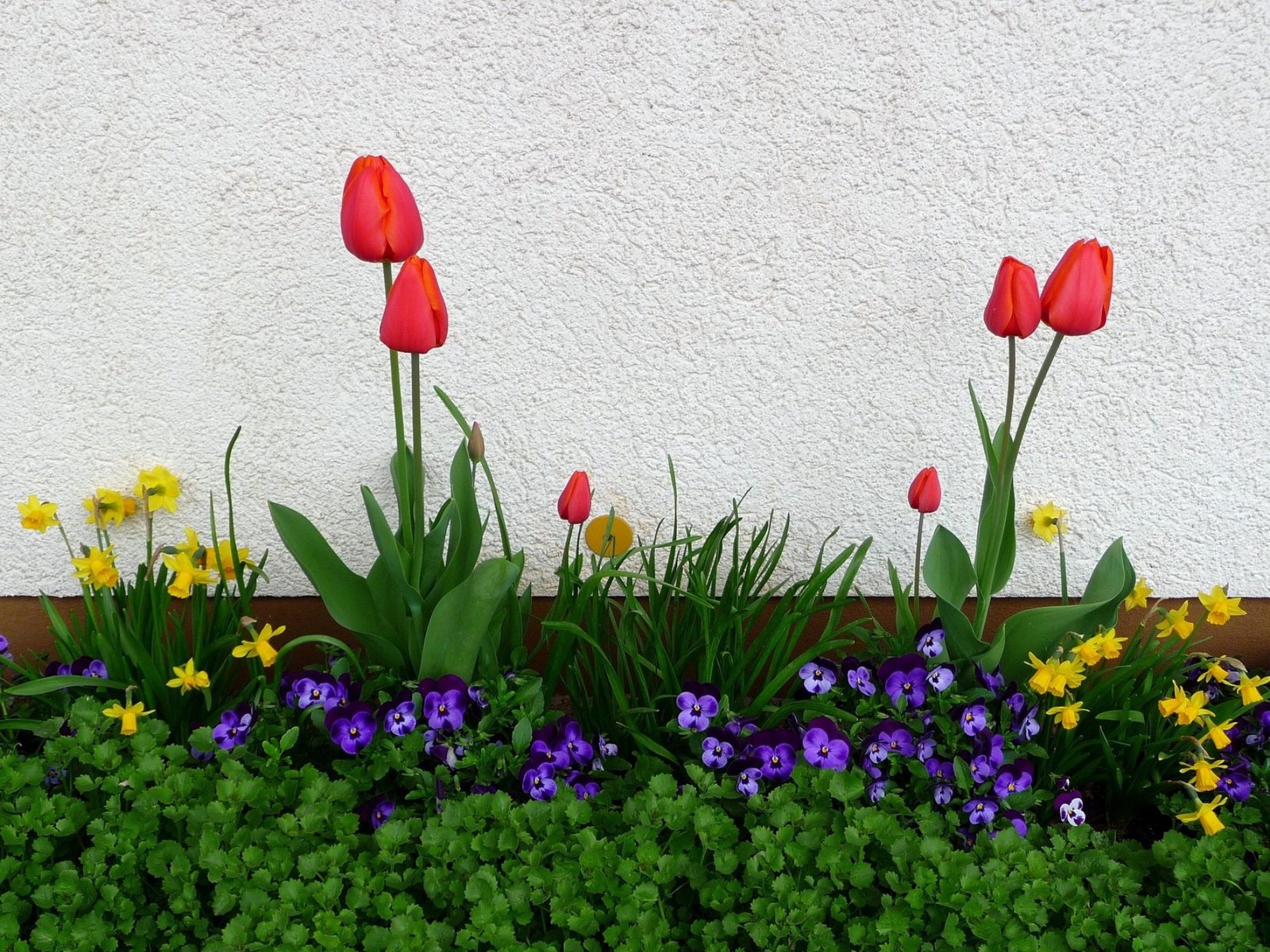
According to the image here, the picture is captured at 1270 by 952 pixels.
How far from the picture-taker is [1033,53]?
202cm

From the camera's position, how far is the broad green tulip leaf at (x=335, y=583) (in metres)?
1.87

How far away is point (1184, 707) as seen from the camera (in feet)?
5.62

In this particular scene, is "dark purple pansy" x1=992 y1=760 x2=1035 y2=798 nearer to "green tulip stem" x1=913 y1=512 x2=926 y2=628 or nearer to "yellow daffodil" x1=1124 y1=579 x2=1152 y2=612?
"green tulip stem" x1=913 y1=512 x2=926 y2=628

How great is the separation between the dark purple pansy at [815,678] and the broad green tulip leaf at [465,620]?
2.14ft

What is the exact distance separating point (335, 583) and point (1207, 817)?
1815 mm

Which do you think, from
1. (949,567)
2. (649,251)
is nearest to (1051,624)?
(949,567)

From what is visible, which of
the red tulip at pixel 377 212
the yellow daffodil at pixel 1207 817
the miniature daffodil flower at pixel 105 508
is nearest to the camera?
the red tulip at pixel 377 212

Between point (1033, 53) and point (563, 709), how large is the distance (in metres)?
2.01

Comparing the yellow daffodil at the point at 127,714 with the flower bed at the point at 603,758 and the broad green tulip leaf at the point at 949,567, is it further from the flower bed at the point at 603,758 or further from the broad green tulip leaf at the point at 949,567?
the broad green tulip leaf at the point at 949,567

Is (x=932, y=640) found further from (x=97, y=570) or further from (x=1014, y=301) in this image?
(x=97, y=570)

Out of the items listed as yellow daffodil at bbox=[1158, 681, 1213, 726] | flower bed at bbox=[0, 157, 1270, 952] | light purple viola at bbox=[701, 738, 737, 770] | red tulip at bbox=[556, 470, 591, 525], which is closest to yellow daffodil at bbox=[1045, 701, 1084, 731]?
flower bed at bbox=[0, 157, 1270, 952]

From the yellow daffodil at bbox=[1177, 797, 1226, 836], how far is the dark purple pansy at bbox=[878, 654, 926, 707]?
0.52 meters

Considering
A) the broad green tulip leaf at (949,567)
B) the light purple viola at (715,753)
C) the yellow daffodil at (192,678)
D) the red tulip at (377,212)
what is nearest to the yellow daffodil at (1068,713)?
the broad green tulip leaf at (949,567)

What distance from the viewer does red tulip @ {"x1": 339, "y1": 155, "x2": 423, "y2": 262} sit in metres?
1.39
